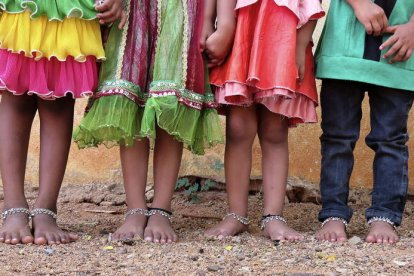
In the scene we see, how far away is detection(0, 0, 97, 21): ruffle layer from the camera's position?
2613mm

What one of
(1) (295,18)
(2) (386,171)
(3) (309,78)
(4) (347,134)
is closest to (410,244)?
(2) (386,171)

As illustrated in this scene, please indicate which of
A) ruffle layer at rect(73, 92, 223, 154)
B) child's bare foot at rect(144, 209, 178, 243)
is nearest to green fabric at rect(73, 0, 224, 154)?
ruffle layer at rect(73, 92, 223, 154)

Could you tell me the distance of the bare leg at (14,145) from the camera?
2.81 m

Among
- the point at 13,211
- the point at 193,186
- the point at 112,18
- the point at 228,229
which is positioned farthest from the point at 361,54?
the point at 13,211

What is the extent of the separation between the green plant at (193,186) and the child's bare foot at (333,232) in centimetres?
107

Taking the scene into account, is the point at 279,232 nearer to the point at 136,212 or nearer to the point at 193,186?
the point at 136,212

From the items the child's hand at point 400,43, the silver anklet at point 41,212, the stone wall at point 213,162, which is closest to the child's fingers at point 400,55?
the child's hand at point 400,43

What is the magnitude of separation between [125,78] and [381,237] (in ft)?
3.81

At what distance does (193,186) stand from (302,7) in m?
1.39

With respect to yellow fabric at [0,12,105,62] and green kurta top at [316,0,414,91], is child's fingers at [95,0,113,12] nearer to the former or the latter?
yellow fabric at [0,12,105,62]

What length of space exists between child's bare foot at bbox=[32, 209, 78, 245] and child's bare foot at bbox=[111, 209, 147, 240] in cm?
18

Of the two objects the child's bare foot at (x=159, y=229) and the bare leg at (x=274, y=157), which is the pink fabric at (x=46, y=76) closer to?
the child's bare foot at (x=159, y=229)

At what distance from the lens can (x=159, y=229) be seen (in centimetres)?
280

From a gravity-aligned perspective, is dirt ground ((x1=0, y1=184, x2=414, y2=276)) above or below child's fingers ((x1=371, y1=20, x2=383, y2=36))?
below
